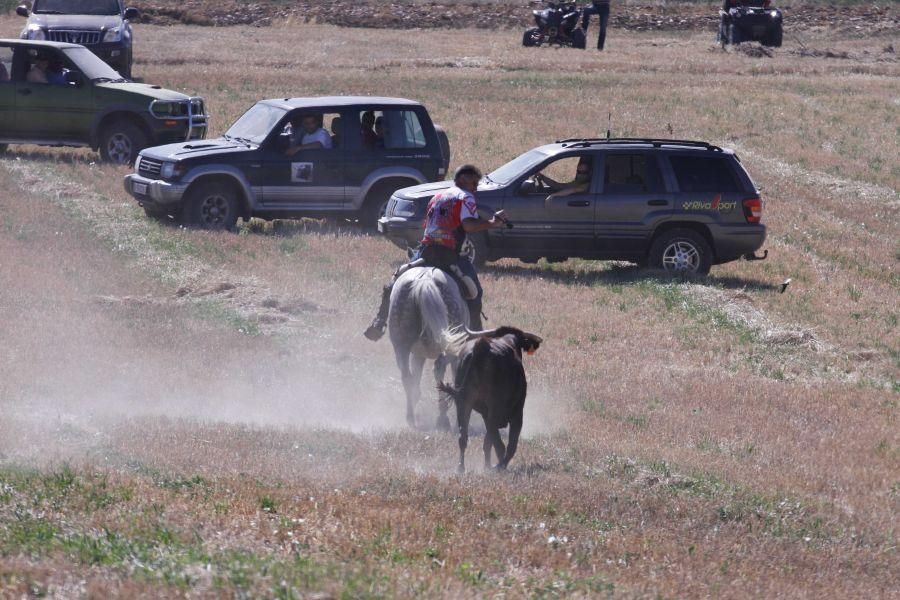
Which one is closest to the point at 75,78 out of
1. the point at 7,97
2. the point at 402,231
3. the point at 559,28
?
the point at 7,97

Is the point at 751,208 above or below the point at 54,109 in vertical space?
below

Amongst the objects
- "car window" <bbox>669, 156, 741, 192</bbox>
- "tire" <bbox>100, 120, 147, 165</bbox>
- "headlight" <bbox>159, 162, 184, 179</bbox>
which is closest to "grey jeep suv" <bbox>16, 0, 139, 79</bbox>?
"tire" <bbox>100, 120, 147, 165</bbox>

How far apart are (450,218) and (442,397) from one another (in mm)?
1425

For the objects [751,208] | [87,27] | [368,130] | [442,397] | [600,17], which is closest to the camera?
[442,397]

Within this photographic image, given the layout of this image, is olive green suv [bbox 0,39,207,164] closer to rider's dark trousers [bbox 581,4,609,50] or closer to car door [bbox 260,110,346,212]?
car door [bbox 260,110,346,212]

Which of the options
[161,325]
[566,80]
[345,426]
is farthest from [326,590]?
[566,80]

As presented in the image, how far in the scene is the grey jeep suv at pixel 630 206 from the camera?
15875 millimetres

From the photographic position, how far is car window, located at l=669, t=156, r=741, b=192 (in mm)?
16188

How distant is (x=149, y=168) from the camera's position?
17.4 m

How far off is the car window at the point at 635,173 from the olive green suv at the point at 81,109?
8361 mm

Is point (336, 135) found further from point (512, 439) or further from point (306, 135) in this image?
point (512, 439)

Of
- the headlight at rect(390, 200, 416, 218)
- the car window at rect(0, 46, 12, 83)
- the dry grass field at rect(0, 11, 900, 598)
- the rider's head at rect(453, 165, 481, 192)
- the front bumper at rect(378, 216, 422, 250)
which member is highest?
the car window at rect(0, 46, 12, 83)

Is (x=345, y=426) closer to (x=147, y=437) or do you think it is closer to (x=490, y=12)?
(x=147, y=437)

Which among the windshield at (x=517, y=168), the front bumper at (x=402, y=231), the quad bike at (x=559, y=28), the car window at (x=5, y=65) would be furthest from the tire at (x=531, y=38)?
the front bumper at (x=402, y=231)
